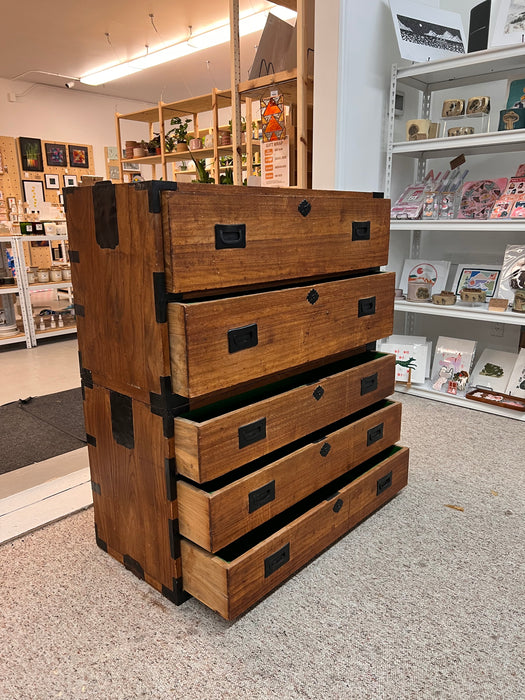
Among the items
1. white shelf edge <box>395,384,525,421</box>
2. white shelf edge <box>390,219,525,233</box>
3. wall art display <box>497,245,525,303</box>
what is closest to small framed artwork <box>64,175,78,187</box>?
white shelf edge <box>390,219,525,233</box>

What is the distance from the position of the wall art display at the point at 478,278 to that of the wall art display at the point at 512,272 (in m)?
0.08

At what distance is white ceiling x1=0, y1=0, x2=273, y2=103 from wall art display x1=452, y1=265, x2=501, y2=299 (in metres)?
3.89

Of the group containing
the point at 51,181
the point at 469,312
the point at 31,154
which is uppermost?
the point at 31,154

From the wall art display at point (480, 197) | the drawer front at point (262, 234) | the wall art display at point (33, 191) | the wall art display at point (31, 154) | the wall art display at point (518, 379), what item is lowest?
the wall art display at point (518, 379)

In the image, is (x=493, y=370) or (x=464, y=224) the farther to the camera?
(x=493, y=370)

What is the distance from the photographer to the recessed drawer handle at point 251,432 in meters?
1.17

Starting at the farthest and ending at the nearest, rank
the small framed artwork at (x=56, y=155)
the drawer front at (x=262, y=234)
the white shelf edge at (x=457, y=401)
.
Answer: the small framed artwork at (x=56, y=155), the white shelf edge at (x=457, y=401), the drawer front at (x=262, y=234)

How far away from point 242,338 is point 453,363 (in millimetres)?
1908

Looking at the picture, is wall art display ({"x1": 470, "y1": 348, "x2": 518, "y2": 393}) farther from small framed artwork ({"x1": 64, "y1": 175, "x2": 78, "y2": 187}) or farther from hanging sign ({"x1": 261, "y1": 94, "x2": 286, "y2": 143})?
small framed artwork ({"x1": 64, "y1": 175, "x2": 78, "y2": 187})

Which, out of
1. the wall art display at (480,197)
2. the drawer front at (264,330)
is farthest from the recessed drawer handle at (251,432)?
the wall art display at (480,197)

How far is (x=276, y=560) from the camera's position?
1.25 meters

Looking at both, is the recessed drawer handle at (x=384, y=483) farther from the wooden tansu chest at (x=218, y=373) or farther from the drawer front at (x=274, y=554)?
the wooden tansu chest at (x=218, y=373)

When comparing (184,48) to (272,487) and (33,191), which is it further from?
(272,487)

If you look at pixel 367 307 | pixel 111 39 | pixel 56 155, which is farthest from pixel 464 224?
pixel 56 155
